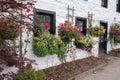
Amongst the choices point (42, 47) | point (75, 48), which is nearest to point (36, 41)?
point (42, 47)

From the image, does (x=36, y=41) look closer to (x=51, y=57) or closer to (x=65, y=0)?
(x=51, y=57)

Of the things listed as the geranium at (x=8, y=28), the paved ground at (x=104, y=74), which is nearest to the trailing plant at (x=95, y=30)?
the paved ground at (x=104, y=74)

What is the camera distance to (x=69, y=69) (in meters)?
10.5

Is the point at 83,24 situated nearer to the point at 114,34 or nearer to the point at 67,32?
the point at 67,32

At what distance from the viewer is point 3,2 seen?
582 cm

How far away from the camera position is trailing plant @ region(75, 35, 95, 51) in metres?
12.7

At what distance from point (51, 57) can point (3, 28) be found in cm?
498

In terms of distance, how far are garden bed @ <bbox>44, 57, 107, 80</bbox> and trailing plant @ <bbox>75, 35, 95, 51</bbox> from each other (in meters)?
0.60

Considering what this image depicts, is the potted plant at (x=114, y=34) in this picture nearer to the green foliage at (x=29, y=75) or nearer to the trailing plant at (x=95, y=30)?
the trailing plant at (x=95, y=30)

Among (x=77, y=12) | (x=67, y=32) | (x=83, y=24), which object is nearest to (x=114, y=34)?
(x=83, y=24)

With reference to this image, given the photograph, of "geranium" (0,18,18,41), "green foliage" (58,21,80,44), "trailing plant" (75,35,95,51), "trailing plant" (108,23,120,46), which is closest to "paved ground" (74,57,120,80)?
"trailing plant" (75,35,95,51)

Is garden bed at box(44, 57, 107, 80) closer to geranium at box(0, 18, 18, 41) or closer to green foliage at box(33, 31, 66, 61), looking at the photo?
green foliage at box(33, 31, 66, 61)

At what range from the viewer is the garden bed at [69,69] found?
30.8 ft

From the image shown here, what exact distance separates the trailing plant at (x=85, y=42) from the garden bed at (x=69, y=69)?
23.7 inches
